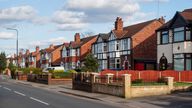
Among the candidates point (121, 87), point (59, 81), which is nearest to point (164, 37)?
point (59, 81)

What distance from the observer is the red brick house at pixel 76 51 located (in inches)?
3164

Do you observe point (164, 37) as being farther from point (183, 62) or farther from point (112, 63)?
point (112, 63)

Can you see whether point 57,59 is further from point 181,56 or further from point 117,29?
point 181,56

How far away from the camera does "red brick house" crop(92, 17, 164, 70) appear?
2287 inches

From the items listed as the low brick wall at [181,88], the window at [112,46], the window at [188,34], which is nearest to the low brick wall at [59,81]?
the window at [112,46]

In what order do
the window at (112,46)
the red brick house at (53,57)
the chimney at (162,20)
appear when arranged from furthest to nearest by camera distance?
the red brick house at (53,57) < the window at (112,46) < the chimney at (162,20)

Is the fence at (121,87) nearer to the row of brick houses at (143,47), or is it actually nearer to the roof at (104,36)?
the row of brick houses at (143,47)

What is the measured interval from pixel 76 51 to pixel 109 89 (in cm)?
5413

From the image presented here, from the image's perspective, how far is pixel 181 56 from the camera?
44656 mm

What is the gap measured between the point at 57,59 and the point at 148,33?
148 ft

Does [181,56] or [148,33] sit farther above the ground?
[148,33]

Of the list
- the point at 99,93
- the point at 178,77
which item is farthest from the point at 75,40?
the point at 99,93

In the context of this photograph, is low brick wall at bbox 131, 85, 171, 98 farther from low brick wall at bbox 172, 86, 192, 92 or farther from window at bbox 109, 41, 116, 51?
window at bbox 109, 41, 116, 51

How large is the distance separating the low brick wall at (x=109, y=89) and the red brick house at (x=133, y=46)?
2599 centimetres
